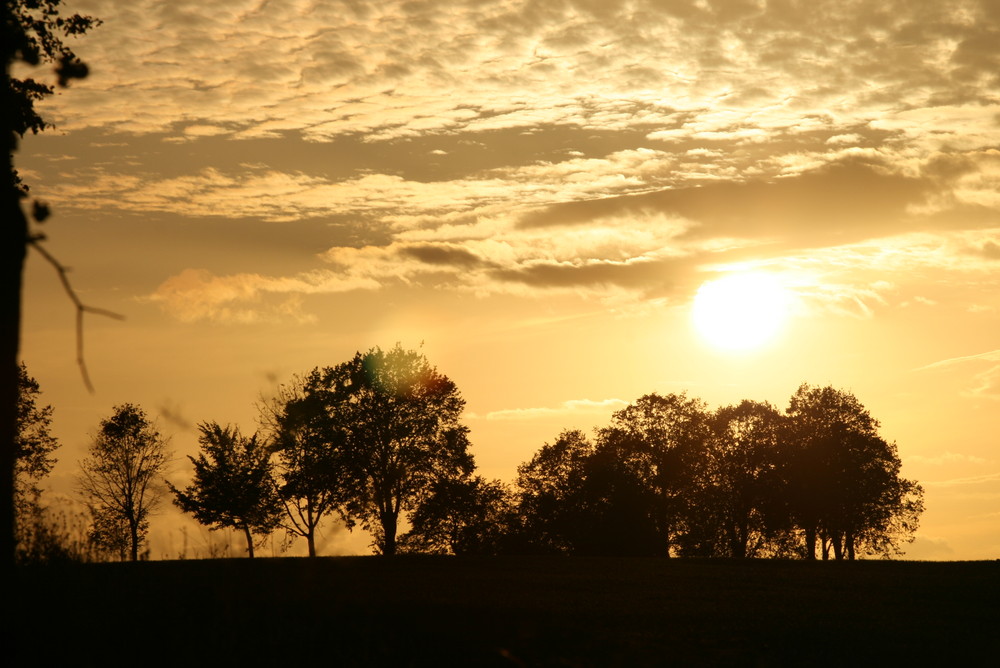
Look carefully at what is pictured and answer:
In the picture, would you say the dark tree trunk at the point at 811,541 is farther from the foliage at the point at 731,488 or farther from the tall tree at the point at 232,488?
the tall tree at the point at 232,488

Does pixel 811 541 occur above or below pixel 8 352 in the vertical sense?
below

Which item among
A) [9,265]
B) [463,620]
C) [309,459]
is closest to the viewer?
[9,265]

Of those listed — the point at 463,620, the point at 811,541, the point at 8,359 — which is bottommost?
the point at 463,620

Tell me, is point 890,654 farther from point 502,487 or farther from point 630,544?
point 502,487

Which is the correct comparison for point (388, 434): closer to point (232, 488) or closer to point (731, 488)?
point (232, 488)

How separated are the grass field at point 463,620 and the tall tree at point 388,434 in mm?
29961

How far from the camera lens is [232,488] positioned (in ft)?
187

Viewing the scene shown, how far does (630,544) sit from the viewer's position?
72312 millimetres

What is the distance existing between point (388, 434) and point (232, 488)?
1017 cm

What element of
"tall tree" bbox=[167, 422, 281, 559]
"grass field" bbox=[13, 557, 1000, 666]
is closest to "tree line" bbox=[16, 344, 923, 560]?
"tall tree" bbox=[167, 422, 281, 559]

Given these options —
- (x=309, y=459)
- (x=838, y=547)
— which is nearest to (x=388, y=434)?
(x=309, y=459)

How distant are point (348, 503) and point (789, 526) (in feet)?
120

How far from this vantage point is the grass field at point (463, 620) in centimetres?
1316

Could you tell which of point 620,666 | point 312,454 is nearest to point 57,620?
point 620,666
